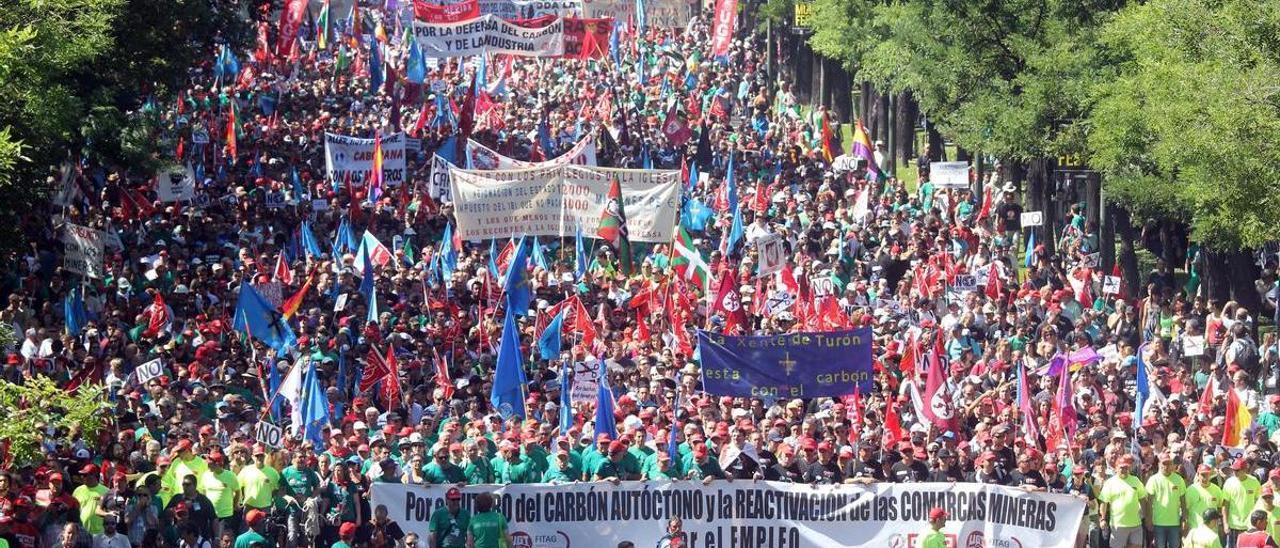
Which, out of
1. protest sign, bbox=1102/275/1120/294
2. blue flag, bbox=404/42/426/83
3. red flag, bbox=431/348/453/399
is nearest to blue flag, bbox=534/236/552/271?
red flag, bbox=431/348/453/399

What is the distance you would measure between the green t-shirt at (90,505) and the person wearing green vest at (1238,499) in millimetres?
8699

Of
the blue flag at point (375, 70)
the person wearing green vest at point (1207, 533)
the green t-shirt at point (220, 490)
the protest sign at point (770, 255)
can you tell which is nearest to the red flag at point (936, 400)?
the person wearing green vest at point (1207, 533)

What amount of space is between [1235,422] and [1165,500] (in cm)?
283

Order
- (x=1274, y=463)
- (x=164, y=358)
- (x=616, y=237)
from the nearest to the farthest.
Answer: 1. (x=1274, y=463)
2. (x=164, y=358)
3. (x=616, y=237)

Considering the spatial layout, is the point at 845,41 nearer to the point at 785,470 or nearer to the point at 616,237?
the point at 616,237

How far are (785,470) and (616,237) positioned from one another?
1365cm

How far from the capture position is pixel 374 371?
86.8 feet

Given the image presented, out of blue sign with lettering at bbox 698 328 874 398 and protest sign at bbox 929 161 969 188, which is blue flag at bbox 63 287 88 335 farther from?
protest sign at bbox 929 161 969 188

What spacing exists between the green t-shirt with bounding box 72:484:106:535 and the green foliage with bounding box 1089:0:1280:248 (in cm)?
1599

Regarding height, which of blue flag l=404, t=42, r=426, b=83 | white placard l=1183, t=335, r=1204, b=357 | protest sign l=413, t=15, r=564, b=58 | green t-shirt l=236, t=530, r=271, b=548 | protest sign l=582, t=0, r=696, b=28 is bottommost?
green t-shirt l=236, t=530, r=271, b=548

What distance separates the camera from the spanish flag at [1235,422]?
23.1 metres

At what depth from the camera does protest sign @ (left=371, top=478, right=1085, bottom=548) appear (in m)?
20.3

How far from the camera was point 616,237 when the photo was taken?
114 ft

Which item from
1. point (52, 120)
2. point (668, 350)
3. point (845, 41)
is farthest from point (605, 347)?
point (845, 41)
